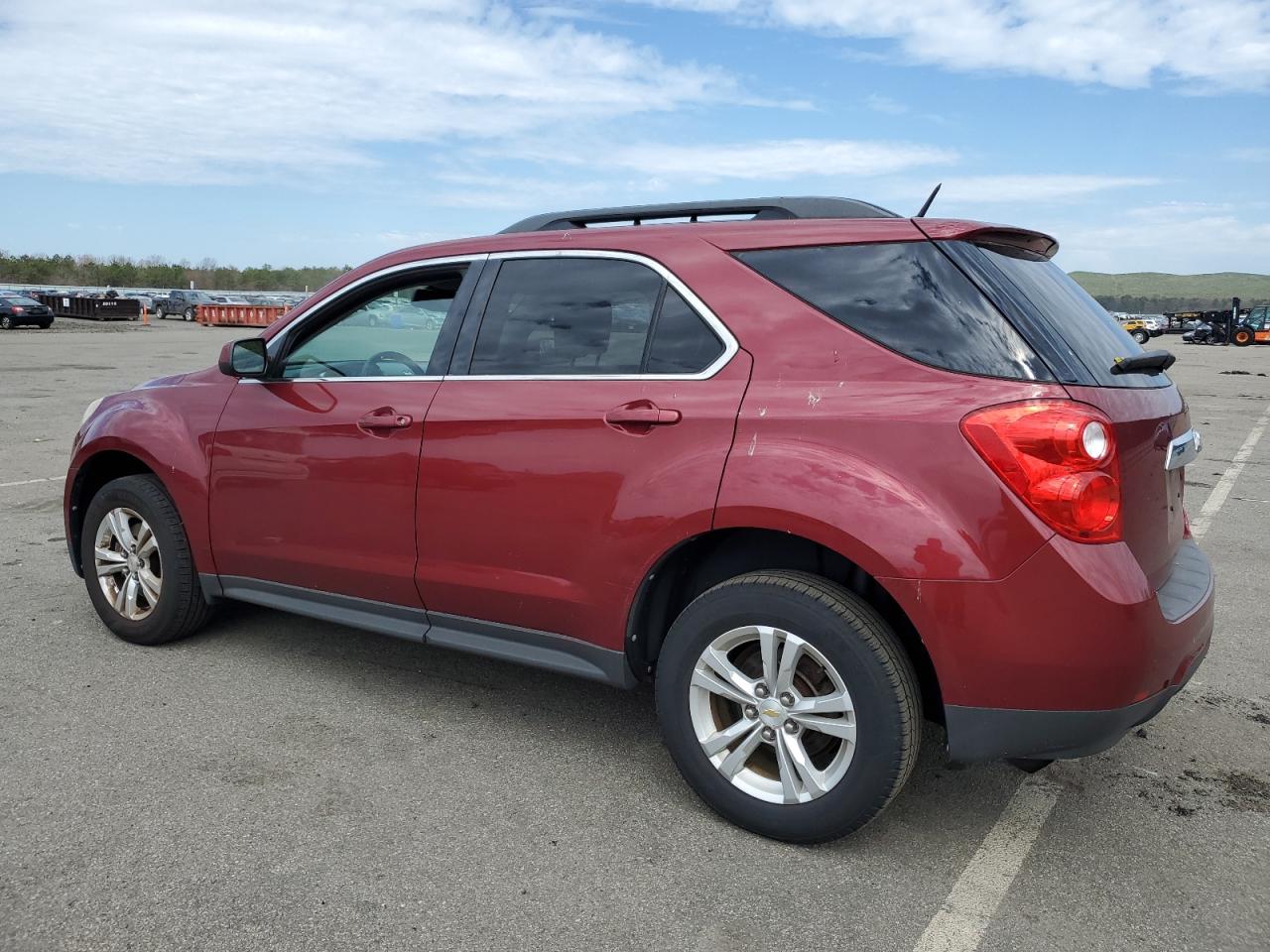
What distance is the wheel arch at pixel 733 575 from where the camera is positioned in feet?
9.84

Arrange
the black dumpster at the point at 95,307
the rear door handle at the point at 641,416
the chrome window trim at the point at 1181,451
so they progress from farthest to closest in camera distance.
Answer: the black dumpster at the point at 95,307 → the rear door handle at the point at 641,416 → the chrome window trim at the point at 1181,451

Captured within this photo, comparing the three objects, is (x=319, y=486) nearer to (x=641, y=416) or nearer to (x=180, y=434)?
(x=180, y=434)

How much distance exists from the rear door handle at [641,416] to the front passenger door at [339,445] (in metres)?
0.78

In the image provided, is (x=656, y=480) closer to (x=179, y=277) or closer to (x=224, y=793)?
(x=224, y=793)

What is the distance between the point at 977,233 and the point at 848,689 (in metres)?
1.33

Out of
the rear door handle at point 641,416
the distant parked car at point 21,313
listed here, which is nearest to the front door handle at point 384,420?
the rear door handle at point 641,416

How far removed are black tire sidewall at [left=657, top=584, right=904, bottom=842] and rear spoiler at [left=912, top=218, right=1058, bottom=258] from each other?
108 centimetres

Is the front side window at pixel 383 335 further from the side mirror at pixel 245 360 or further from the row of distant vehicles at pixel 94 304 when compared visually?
the row of distant vehicles at pixel 94 304

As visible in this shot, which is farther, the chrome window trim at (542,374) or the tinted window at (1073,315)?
the chrome window trim at (542,374)

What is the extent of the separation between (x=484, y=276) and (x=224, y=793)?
6.12 ft

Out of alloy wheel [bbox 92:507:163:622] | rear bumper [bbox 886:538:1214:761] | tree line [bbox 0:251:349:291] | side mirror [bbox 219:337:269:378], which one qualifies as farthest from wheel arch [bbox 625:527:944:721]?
tree line [bbox 0:251:349:291]

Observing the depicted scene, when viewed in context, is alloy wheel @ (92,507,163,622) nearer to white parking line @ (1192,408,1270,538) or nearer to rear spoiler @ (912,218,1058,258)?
rear spoiler @ (912,218,1058,258)

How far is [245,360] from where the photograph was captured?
407 centimetres

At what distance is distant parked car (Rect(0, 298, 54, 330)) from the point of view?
37.5m
